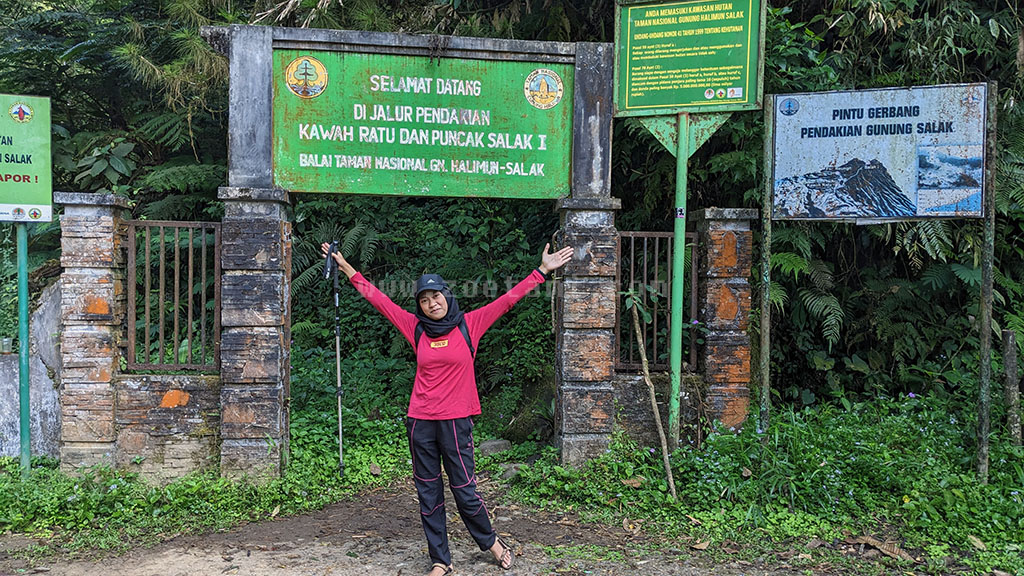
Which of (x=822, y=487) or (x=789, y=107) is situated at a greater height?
(x=789, y=107)

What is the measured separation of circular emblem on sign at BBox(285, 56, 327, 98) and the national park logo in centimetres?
188

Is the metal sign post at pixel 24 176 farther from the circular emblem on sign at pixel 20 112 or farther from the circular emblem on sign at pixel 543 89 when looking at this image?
the circular emblem on sign at pixel 543 89

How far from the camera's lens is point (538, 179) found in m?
5.36

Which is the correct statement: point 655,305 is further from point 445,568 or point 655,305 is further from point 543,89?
point 445,568

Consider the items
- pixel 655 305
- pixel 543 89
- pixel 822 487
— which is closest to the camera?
pixel 822 487

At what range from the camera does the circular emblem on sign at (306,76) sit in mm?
5094

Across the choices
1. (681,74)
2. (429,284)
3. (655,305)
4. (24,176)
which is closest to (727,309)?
(655,305)

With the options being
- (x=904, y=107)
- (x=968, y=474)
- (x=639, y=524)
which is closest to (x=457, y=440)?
(x=639, y=524)

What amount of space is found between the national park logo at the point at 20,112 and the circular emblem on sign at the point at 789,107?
18.2 ft

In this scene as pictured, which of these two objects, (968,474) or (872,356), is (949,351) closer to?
(872,356)

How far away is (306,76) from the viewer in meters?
5.10

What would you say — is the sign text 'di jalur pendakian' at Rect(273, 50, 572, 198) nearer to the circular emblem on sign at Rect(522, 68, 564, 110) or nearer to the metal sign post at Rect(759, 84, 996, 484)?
the circular emblem on sign at Rect(522, 68, 564, 110)

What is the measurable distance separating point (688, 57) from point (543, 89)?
1.11 metres

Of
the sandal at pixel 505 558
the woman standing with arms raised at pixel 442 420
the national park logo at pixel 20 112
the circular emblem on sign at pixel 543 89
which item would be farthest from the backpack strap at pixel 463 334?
the national park logo at pixel 20 112
